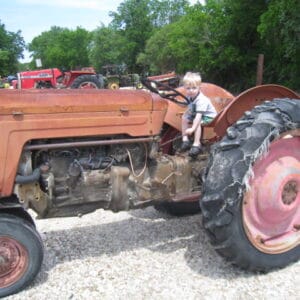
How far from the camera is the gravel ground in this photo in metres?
3.30

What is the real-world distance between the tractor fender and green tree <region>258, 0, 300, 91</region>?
44.6ft

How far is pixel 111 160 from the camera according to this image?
3654 mm

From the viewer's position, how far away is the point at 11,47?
72375 millimetres

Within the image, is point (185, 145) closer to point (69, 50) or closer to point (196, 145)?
point (196, 145)

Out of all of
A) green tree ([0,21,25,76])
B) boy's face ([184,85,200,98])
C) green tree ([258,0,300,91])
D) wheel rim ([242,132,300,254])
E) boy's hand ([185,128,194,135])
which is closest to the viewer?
wheel rim ([242,132,300,254])

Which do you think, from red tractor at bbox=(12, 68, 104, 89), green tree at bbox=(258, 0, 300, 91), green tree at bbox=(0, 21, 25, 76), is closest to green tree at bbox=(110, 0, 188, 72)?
green tree at bbox=(0, 21, 25, 76)

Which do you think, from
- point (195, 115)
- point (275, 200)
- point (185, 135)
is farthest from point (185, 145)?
point (275, 200)

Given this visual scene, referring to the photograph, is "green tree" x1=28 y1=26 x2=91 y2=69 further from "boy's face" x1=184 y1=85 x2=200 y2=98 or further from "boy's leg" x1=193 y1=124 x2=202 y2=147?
"boy's leg" x1=193 y1=124 x2=202 y2=147

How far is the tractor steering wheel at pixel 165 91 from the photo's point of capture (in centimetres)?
387

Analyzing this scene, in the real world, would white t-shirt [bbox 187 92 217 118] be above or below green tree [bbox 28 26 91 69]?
above

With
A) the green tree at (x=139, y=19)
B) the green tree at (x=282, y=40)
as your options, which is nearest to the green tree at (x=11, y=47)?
the green tree at (x=139, y=19)

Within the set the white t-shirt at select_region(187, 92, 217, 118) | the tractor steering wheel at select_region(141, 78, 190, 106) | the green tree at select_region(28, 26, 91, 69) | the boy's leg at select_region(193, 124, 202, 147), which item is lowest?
the green tree at select_region(28, 26, 91, 69)

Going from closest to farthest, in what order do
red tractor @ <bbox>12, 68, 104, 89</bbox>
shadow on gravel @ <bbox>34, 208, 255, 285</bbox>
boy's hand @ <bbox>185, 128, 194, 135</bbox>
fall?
shadow on gravel @ <bbox>34, 208, 255, 285</bbox> → boy's hand @ <bbox>185, 128, 194, 135</bbox> → red tractor @ <bbox>12, 68, 104, 89</bbox>

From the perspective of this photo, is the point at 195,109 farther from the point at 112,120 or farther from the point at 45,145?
the point at 45,145
